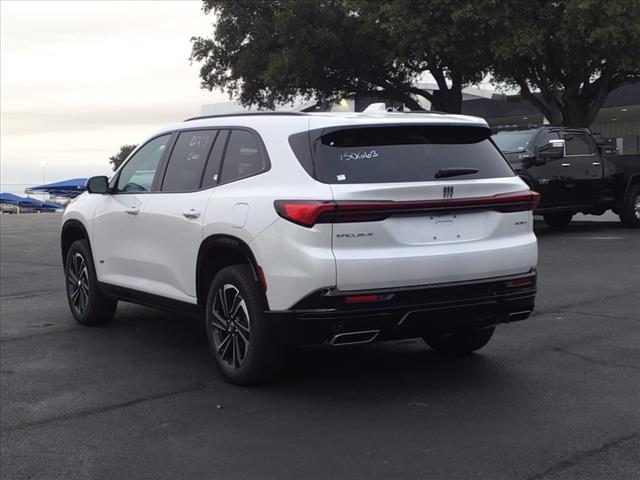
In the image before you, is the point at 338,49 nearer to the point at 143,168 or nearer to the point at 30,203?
the point at 143,168

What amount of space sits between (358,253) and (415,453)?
1224mm

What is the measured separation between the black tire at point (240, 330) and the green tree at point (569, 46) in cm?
1934

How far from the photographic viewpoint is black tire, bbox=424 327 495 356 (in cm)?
621

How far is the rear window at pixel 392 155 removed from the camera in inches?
203

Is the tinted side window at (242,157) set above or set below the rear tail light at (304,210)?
above

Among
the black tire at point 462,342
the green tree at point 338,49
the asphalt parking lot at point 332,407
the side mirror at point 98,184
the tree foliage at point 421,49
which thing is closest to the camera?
the asphalt parking lot at point 332,407

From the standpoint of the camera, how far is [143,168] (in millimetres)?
7043

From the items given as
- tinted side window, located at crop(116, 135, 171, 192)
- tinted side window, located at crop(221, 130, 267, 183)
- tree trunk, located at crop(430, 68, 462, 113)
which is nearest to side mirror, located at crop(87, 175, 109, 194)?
tinted side window, located at crop(116, 135, 171, 192)

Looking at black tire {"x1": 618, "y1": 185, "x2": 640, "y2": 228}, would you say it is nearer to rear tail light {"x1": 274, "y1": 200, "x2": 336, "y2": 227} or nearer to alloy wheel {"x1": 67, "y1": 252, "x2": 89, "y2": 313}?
alloy wheel {"x1": 67, "y1": 252, "x2": 89, "y2": 313}

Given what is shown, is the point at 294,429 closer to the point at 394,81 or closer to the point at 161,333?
the point at 161,333

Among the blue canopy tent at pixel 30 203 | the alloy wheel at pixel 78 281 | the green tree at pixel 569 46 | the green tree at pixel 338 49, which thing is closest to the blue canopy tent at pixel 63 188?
the blue canopy tent at pixel 30 203

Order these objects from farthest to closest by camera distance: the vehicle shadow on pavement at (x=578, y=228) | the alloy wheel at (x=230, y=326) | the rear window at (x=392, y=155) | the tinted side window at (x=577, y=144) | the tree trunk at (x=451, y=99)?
the tree trunk at (x=451, y=99) → the vehicle shadow on pavement at (x=578, y=228) → the tinted side window at (x=577, y=144) → the alloy wheel at (x=230, y=326) → the rear window at (x=392, y=155)

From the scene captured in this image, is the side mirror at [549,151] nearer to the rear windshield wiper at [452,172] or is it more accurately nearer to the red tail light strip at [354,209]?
the rear windshield wiper at [452,172]

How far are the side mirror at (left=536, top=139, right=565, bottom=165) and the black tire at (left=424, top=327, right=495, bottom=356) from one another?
9267 millimetres
